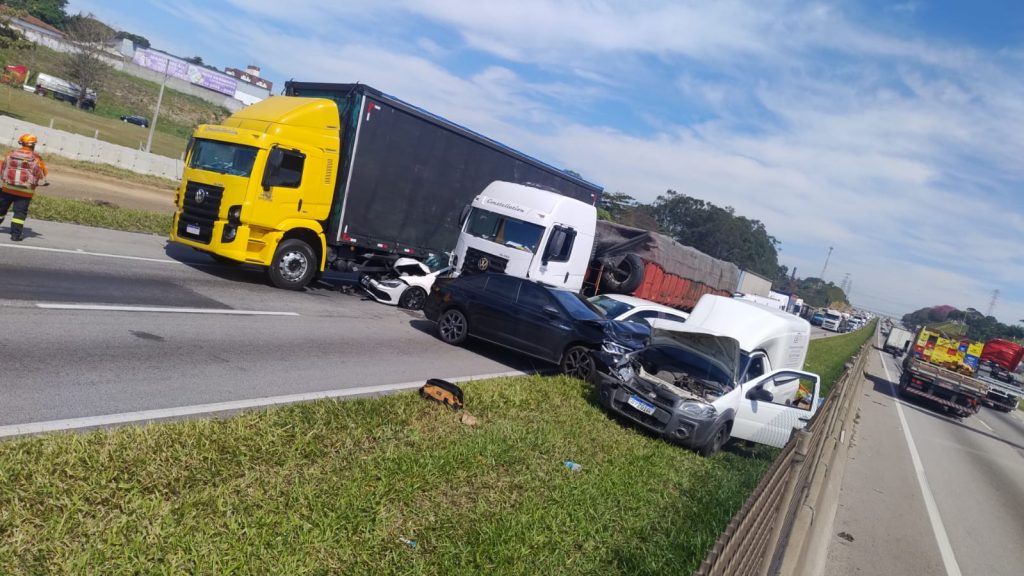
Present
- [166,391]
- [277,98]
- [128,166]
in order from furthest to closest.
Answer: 1. [128,166]
2. [277,98]
3. [166,391]

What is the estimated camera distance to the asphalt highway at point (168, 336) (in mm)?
6074

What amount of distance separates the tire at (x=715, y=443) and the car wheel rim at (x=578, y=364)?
241 cm

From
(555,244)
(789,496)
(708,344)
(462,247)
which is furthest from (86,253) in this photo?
(789,496)

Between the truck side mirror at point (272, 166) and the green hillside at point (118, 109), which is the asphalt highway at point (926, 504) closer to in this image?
the truck side mirror at point (272, 166)

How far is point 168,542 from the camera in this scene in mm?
3707

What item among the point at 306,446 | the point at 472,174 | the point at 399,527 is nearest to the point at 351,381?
the point at 306,446

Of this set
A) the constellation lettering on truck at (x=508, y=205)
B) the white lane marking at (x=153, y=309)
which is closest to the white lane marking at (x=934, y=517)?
the constellation lettering on truck at (x=508, y=205)

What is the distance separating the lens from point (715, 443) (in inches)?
340

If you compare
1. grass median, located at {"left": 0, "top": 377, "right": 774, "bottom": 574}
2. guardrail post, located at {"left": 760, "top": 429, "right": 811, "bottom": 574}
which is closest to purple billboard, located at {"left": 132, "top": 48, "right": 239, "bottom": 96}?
grass median, located at {"left": 0, "top": 377, "right": 774, "bottom": 574}

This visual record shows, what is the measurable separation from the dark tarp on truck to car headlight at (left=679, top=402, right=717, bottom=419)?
768 centimetres

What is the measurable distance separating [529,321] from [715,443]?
373 cm

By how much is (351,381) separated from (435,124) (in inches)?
314

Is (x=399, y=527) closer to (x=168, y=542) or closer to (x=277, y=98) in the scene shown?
(x=168, y=542)

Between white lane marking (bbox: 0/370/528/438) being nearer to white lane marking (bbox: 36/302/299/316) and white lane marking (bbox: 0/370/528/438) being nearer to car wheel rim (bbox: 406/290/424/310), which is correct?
white lane marking (bbox: 36/302/299/316)
